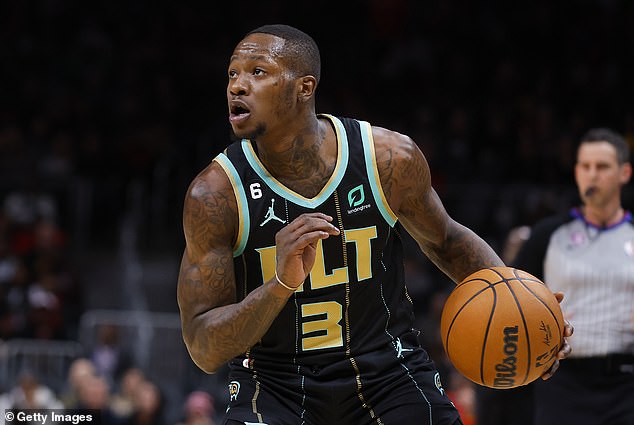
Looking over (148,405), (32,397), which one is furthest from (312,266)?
(32,397)

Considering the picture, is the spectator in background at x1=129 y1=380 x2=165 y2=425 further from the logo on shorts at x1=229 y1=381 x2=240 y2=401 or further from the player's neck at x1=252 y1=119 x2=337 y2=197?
the player's neck at x1=252 y1=119 x2=337 y2=197

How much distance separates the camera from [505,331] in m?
3.92

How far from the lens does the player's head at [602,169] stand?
5.91m

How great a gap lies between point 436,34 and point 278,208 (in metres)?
10.4

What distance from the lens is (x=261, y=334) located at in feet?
12.0

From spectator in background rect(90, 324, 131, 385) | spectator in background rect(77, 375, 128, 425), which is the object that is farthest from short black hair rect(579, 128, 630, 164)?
spectator in background rect(90, 324, 131, 385)

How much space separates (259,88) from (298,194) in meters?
0.41

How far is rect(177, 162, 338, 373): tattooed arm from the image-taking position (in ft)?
11.9

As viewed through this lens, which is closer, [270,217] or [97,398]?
[270,217]

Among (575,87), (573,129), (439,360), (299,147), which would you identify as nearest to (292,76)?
(299,147)

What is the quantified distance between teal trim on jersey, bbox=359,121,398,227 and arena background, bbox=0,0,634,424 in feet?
19.3

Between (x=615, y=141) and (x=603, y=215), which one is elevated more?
(x=615, y=141)

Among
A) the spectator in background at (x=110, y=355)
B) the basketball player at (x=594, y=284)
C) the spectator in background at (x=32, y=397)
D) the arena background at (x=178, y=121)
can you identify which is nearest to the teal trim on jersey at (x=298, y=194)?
the basketball player at (x=594, y=284)

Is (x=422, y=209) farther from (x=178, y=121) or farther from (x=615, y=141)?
(x=178, y=121)
